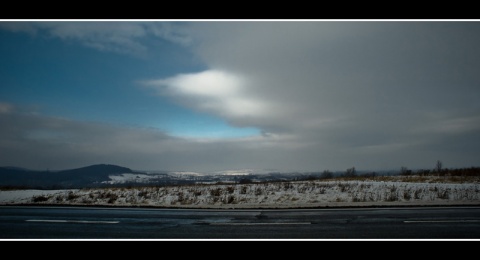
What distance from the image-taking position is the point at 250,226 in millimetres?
11461

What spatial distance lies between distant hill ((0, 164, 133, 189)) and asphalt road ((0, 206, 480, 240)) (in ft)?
274

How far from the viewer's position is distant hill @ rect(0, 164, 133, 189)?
95.5 metres

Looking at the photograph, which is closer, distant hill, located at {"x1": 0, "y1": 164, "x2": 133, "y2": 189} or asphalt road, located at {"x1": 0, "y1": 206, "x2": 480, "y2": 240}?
asphalt road, located at {"x1": 0, "y1": 206, "x2": 480, "y2": 240}

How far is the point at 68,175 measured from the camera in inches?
5167

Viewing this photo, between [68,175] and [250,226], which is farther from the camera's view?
[68,175]

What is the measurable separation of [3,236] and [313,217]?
1132 cm

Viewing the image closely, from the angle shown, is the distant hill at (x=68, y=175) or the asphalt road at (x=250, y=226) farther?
the distant hill at (x=68, y=175)

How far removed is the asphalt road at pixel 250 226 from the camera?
994cm

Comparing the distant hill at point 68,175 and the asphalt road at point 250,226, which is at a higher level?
the asphalt road at point 250,226

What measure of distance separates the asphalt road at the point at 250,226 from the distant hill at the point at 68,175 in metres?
83.5

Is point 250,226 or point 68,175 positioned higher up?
point 250,226

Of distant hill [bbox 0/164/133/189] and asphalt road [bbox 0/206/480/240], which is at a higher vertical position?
asphalt road [bbox 0/206/480/240]

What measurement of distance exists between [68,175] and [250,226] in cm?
14059
